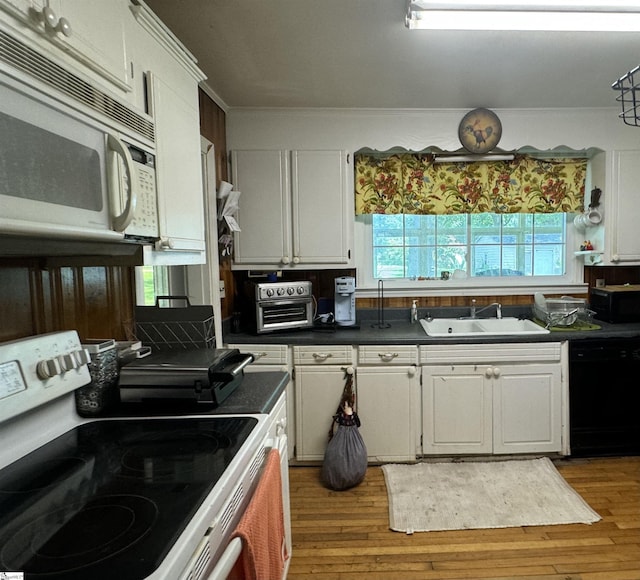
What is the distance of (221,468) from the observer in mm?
968

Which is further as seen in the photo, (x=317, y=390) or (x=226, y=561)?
(x=317, y=390)

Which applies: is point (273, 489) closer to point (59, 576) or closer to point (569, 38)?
point (59, 576)

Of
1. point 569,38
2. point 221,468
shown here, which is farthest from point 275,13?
point 221,468

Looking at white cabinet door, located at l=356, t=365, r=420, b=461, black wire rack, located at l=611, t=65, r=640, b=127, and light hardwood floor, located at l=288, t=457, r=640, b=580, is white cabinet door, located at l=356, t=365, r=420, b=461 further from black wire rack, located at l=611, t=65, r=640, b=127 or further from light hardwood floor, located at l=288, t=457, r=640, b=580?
black wire rack, located at l=611, t=65, r=640, b=127

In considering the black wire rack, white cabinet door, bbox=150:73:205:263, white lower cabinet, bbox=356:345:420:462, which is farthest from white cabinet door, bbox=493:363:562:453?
white cabinet door, bbox=150:73:205:263

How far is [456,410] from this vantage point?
2.56 metres

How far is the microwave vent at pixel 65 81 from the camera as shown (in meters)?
0.73

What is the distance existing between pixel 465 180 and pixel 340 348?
1647 mm

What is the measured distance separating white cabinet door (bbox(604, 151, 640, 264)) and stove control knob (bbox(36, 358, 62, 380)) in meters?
3.39

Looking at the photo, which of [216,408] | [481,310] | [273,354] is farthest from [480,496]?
[216,408]

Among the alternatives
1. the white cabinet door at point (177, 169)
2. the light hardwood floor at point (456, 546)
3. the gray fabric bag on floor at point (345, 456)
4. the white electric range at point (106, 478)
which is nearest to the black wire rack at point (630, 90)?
the white cabinet door at point (177, 169)

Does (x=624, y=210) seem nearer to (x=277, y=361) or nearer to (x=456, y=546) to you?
(x=456, y=546)

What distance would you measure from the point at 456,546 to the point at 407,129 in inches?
101

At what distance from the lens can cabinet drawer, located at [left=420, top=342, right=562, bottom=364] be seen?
253 cm
